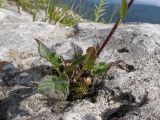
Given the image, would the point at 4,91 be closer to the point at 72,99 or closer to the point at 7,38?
the point at 72,99

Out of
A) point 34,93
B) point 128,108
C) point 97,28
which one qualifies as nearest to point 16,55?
point 34,93

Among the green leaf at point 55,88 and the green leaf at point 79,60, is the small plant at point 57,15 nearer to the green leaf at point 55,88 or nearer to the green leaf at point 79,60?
the green leaf at point 79,60

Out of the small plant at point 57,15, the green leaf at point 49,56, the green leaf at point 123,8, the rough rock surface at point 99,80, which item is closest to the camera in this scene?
the rough rock surface at point 99,80

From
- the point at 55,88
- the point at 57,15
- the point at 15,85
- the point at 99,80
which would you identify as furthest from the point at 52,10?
the point at 55,88

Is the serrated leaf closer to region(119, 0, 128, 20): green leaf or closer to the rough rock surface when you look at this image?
the rough rock surface

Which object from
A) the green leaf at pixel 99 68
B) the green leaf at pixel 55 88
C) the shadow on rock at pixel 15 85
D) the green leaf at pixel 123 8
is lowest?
the shadow on rock at pixel 15 85

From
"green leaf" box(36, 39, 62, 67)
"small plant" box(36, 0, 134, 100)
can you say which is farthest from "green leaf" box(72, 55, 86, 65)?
"green leaf" box(36, 39, 62, 67)

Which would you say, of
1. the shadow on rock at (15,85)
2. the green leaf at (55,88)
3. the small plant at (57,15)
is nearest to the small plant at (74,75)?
the green leaf at (55,88)

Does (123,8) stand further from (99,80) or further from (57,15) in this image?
(57,15)
